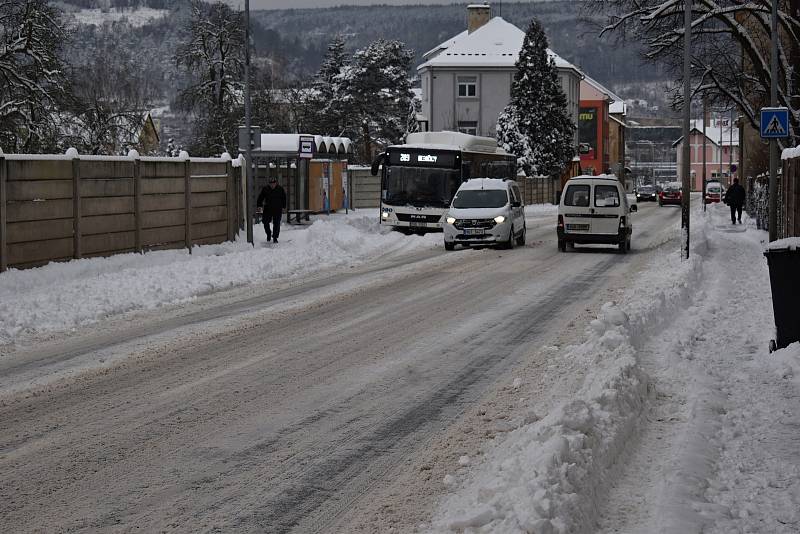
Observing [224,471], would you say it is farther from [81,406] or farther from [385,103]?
[385,103]

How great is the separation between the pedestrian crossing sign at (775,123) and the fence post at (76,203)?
45.7 ft

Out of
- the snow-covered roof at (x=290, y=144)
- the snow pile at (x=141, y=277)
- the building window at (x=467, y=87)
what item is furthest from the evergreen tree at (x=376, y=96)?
the snow pile at (x=141, y=277)

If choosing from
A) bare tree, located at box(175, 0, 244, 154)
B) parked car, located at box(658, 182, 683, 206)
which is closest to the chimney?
parked car, located at box(658, 182, 683, 206)

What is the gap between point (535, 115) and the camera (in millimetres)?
82250

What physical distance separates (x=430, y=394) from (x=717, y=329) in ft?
17.3

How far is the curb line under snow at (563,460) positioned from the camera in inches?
222

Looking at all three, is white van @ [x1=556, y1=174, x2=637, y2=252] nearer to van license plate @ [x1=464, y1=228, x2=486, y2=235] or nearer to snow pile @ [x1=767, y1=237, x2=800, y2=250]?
van license plate @ [x1=464, y1=228, x2=486, y2=235]

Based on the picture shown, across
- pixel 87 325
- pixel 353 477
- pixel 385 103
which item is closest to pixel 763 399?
pixel 353 477

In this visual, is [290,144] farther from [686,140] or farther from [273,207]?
[686,140]

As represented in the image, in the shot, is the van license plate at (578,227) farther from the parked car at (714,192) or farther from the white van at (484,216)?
the parked car at (714,192)

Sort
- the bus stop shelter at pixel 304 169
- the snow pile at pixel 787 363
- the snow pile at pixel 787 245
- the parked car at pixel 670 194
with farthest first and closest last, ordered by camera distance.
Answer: the parked car at pixel 670 194, the bus stop shelter at pixel 304 169, the snow pile at pixel 787 245, the snow pile at pixel 787 363

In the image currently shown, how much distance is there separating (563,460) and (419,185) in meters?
31.9

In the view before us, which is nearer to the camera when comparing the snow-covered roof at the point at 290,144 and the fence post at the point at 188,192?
the fence post at the point at 188,192

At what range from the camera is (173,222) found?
2470 cm
